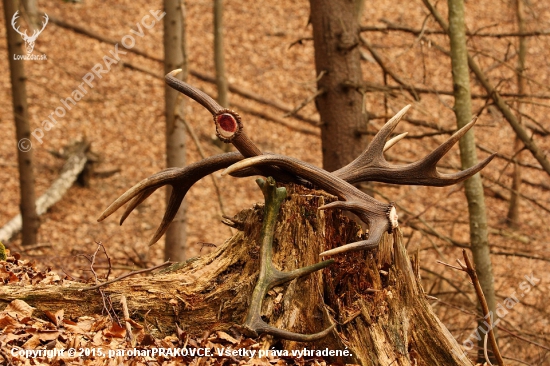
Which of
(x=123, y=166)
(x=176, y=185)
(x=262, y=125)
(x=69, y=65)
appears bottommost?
(x=176, y=185)

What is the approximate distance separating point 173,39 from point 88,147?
6.05 meters

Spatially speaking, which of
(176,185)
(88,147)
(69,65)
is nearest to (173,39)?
→ (176,185)

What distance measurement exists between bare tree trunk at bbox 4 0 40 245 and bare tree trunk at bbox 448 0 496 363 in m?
5.60

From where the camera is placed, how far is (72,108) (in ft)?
50.8

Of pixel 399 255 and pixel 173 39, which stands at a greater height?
pixel 173 39

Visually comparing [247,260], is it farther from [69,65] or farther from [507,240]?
[69,65]

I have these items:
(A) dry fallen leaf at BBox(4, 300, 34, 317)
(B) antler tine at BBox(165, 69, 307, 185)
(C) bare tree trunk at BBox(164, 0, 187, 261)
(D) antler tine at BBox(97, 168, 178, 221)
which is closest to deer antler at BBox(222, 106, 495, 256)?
(B) antler tine at BBox(165, 69, 307, 185)

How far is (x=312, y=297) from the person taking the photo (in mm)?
4094

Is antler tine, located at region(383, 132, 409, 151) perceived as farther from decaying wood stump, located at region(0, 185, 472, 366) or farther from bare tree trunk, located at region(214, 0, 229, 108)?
bare tree trunk, located at region(214, 0, 229, 108)

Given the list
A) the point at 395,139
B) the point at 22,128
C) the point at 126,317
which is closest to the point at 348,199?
the point at 395,139

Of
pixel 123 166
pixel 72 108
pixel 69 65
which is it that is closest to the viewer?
pixel 123 166

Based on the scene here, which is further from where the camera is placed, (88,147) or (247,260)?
(88,147)

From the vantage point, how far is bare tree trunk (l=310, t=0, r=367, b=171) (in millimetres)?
7523

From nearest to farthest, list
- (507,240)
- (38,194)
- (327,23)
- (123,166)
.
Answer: (327,23) < (507,240) < (38,194) < (123,166)
